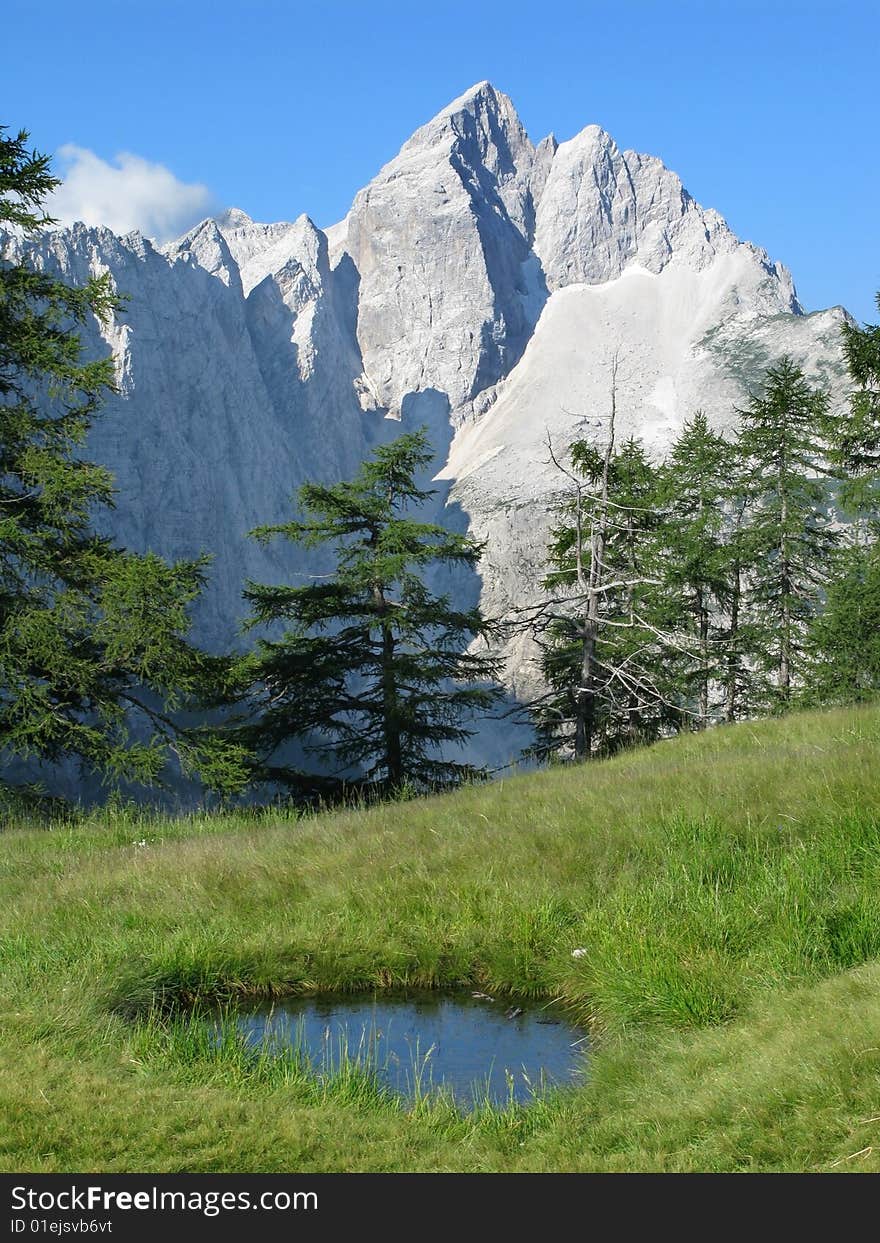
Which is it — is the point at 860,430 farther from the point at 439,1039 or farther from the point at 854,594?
the point at 439,1039

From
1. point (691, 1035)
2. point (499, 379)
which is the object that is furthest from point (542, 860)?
point (499, 379)

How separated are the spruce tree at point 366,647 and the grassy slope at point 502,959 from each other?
1092cm

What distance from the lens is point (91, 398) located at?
15.9 meters

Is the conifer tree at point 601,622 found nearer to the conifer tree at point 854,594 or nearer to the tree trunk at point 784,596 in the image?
the tree trunk at point 784,596

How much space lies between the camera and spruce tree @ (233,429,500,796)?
74.6 ft

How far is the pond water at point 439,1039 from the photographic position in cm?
571

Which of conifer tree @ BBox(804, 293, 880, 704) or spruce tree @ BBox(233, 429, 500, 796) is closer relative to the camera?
spruce tree @ BBox(233, 429, 500, 796)

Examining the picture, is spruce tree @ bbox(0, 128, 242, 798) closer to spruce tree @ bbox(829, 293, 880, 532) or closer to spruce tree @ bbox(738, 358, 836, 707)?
spruce tree @ bbox(829, 293, 880, 532)

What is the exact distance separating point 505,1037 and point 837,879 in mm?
2694

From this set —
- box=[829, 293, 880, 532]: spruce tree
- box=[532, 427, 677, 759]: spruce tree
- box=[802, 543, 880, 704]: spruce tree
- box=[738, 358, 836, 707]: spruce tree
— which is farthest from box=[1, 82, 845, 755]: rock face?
box=[829, 293, 880, 532]: spruce tree

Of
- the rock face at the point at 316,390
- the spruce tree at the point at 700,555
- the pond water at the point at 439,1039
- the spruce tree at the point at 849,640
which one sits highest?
the rock face at the point at 316,390

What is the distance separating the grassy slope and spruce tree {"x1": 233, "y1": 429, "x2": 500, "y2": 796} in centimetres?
1092

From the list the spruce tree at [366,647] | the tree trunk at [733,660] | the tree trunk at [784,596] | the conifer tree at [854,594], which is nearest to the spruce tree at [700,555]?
the tree trunk at [733,660]
